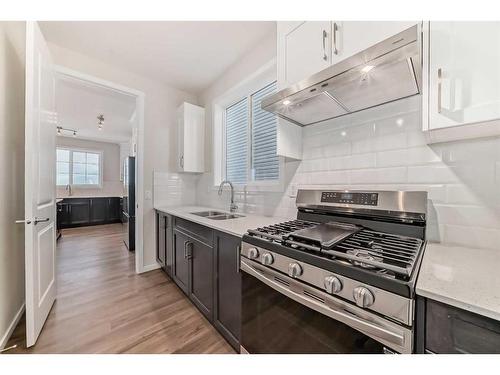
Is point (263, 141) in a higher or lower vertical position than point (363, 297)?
higher

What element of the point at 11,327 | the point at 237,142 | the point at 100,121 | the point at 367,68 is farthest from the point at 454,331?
the point at 100,121

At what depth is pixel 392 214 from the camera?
3.67ft

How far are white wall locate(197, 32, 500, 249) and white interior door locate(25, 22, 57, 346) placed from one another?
1.80 m

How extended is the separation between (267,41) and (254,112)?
673 mm

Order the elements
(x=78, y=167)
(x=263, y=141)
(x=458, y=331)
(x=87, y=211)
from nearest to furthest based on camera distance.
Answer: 1. (x=458, y=331)
2. (x=263, y=141)
3. (x=87, y=211)
4. (x=78, y=167)

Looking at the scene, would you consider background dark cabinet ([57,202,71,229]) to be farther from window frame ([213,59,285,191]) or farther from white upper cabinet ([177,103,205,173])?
window frame ([213,59,285,191])

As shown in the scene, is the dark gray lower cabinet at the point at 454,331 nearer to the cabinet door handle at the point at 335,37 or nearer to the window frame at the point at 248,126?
the cabinet door handle at the point at 335,37

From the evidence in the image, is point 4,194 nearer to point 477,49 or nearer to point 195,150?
point 195,150

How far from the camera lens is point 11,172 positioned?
1.55m

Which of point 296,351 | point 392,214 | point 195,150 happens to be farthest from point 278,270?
point 195,150

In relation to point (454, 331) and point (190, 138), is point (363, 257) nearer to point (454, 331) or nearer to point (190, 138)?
point (454, 331)

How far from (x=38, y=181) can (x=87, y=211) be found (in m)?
5.06

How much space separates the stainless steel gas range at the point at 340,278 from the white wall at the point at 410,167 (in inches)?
4.7

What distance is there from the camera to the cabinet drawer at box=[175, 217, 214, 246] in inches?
61.3
